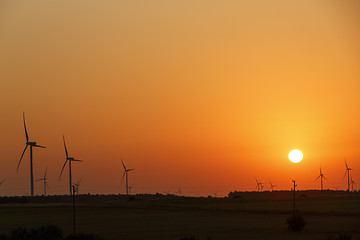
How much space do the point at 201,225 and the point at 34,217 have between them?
37.3 metres

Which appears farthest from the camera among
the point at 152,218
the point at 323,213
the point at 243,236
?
the point at 323,213

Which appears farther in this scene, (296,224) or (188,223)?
(188,223)

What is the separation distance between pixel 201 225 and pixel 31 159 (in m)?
80.1

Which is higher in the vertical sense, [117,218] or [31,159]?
[31,159]

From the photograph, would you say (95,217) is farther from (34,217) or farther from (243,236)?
(243,236)

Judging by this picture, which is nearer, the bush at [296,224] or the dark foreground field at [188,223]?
the dark foreground field at [188,223]

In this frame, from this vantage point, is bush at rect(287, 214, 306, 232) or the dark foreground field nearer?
the dark foreground field

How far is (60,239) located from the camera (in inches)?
2709

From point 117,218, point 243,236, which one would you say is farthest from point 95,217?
point 243,236

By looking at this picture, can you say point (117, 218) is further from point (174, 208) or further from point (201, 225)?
point (174, 208)

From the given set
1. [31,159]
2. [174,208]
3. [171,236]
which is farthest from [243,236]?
[31,159]

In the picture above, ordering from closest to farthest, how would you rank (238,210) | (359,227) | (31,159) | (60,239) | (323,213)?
(60,239)
(359,227)
(323,213)
(238,210)
(31,159)

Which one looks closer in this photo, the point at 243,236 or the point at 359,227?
the point at 243,236

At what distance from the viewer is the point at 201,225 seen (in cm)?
10544
